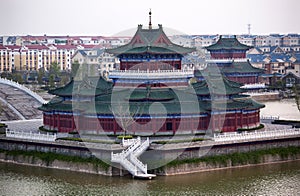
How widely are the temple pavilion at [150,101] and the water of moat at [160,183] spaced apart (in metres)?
A: 5.18

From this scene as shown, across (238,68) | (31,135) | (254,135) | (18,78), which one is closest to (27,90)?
(31,135)

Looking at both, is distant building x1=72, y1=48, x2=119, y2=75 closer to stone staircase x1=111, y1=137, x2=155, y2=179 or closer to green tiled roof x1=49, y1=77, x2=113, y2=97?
green tiled roof x1=49, y1=77, x2=113, y2=97

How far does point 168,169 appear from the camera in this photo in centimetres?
4884

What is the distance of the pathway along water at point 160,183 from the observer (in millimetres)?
45219

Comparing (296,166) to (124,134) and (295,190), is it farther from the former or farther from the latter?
(124,134)

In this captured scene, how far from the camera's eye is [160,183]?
46.8 meters

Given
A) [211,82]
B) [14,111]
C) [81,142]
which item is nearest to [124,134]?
[81,142]

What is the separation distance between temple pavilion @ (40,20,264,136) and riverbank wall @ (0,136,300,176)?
3.40 metres

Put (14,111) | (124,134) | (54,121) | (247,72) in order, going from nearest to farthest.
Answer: (124,134) → (54,121) → (14,111) → (247,72)

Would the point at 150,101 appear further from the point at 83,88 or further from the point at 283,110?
the point at 283,110

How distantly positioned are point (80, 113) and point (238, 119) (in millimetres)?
10347

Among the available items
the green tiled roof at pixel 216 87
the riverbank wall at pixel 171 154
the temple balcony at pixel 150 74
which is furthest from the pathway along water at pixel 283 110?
the riverbank wall at pixel 171 154

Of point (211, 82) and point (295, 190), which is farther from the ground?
point (211, 82)

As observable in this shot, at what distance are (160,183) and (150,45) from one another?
14463 mm
